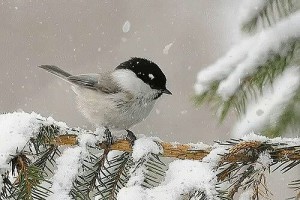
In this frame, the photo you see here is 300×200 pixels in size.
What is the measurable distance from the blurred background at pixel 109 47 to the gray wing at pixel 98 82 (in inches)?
163

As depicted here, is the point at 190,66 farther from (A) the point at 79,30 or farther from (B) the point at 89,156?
(B) the point at 89,156

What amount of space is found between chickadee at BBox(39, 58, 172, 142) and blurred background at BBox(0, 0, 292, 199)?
425 centimetres

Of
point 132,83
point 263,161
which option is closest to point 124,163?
point 263,161

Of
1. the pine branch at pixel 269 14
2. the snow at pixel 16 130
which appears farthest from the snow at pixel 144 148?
the pine branch at pixel 269 14

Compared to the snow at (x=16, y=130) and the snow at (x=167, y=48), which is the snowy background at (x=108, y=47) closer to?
the snow at (x=167, y=48)

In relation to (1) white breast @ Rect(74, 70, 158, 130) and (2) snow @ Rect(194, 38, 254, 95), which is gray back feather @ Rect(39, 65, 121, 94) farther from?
(2) snow @ Rect(194, 38, 254, 95)

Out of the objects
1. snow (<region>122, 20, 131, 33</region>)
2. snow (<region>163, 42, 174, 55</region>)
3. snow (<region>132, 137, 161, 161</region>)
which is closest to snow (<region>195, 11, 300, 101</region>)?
snow (<region>132, 137, 161, 161</region>)

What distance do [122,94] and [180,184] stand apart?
1352 millimetres

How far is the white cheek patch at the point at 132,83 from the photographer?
101 inches

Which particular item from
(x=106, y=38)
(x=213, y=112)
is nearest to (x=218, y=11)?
(x=106, y=38)

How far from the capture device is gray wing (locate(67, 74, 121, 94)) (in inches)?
103

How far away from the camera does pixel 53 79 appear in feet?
26.9

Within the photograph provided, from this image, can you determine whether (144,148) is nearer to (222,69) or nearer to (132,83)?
(222,69)

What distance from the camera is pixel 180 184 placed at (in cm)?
123
